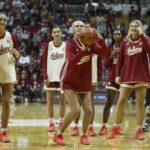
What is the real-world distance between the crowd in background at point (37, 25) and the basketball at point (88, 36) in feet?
42.6

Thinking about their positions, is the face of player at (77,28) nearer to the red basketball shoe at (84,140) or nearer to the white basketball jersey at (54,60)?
the red basketball shoe at (84,140)

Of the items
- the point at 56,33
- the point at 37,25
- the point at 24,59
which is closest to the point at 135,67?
the point at 56,33

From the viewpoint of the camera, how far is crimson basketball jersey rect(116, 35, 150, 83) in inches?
324

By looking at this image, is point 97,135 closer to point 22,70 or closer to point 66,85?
point 66,85

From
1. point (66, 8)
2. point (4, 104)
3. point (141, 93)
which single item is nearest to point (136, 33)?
point (141, 93)

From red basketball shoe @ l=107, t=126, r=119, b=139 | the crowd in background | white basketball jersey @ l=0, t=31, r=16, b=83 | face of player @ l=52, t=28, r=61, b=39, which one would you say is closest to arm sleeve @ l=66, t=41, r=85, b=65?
white basketball jersey @ l=0, t=31, r=16, b=83

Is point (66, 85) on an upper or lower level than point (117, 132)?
upper

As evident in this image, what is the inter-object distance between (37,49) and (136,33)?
1487cm

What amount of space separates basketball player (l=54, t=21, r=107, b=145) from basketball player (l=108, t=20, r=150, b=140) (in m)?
0.86

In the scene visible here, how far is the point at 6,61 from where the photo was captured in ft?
25.4

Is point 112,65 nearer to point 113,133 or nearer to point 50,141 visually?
point 113,133

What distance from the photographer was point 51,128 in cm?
939

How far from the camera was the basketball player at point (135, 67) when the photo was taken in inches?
324

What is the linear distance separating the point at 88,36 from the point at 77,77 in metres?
0.61
